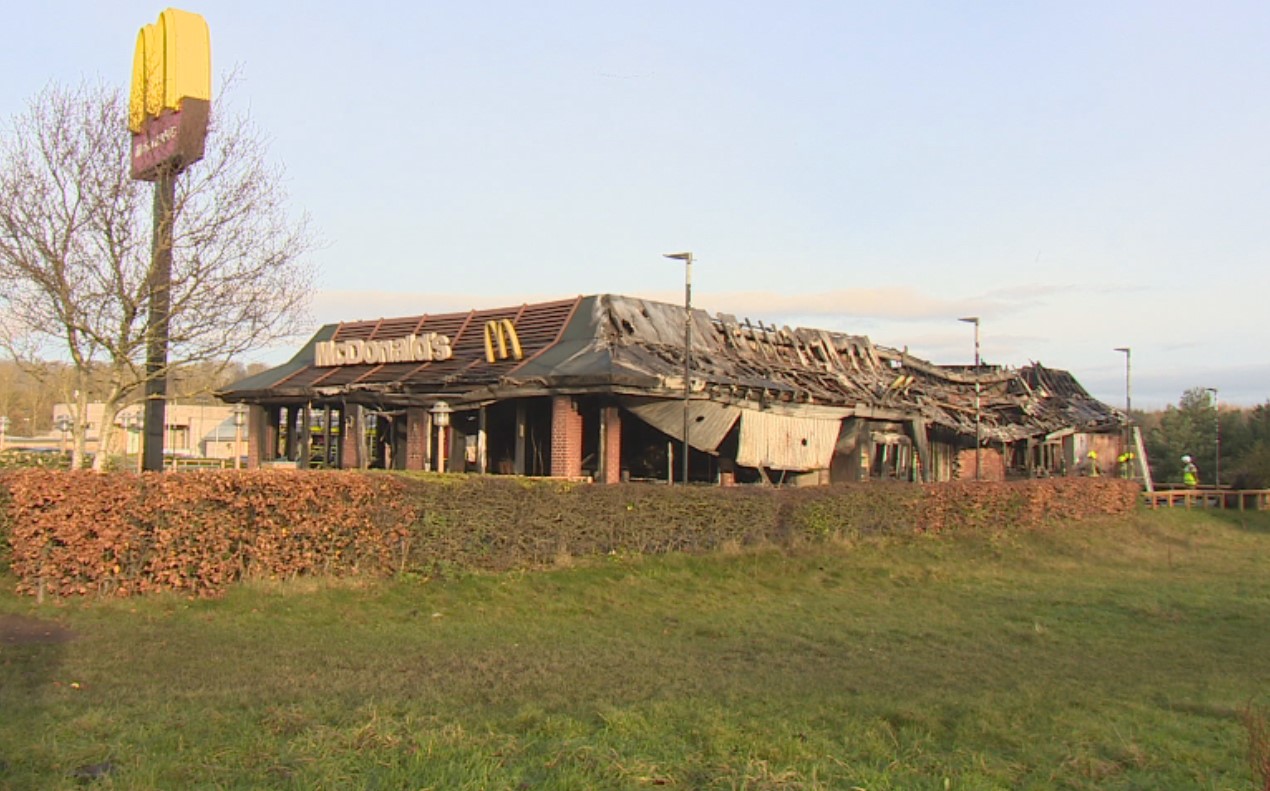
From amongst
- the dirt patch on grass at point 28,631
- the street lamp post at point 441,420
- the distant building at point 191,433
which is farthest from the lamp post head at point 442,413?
the distant building at point 191,433

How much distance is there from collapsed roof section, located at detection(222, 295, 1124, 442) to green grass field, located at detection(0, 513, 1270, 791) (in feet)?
27.2

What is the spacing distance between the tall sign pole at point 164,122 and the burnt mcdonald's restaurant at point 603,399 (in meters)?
7.96

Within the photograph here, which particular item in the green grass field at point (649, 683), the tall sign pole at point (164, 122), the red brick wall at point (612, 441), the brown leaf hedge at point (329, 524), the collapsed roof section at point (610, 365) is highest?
the tall sign pole at point (164, 122)

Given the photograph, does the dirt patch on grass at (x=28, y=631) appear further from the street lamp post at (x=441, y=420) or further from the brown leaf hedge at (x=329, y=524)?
the street lamp post at (x=441, y=420)

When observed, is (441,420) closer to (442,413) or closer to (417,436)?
(442,413)

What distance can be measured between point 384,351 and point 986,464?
22787 mm

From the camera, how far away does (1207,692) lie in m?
9.89

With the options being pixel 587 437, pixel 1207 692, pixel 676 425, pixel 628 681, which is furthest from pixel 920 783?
pixel 587 437

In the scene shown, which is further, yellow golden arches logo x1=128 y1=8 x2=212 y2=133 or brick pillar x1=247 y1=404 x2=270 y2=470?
brick pillar x1=247 y1=404 x2=270 y2=470

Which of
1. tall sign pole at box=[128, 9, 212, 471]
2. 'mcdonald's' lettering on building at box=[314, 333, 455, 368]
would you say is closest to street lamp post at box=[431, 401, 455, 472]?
'mcdonald's' lettering on building at box=[314, 333, 455, 368]

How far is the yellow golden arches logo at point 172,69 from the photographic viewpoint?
19.1m

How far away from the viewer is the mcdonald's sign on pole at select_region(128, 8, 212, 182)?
18719mm

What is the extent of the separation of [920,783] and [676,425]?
19.3 meters

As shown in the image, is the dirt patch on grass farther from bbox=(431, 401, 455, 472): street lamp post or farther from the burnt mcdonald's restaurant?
bbox=(431, 401, 455, 472): street lamp post
